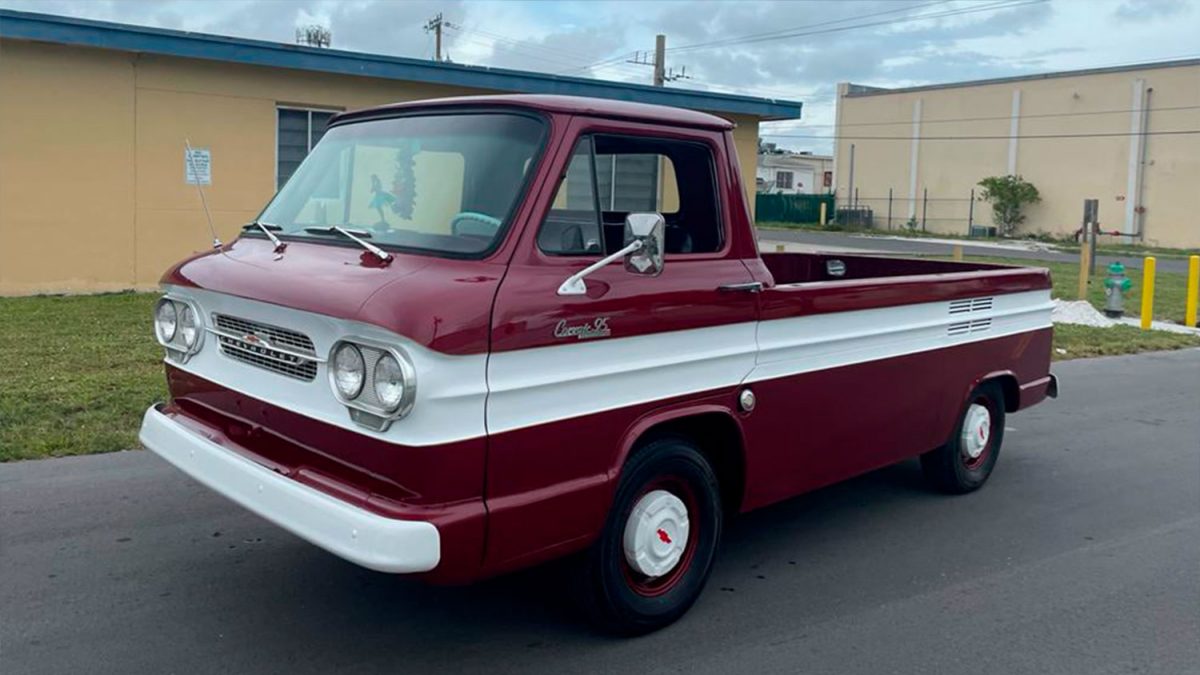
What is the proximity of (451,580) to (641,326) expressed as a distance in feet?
3.96

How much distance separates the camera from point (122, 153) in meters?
14.2

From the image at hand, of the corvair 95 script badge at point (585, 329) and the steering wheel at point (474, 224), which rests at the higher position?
the steering wheel at point (474, 224)

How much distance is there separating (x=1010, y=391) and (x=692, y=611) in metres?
3.27

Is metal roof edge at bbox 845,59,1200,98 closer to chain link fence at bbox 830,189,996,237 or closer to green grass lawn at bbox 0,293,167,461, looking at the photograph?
chain link fence at bbox 830,189,996,237

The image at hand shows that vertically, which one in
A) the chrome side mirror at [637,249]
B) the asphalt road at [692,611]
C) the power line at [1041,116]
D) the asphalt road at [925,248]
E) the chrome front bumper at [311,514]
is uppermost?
the power line at [1041,116]

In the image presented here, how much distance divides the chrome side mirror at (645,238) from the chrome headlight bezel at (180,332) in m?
1.82

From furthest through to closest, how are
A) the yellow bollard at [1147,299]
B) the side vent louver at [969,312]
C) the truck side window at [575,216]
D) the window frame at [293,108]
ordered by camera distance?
the yellow bollard at [1147,299] < the window frame at [293,108] < the side vent louver at [969,312] < the truck side window at [575,216]

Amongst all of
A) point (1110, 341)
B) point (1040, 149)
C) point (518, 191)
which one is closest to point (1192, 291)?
point (1110, 341)

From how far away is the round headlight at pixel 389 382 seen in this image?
3.53m

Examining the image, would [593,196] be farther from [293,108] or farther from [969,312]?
[293,108]

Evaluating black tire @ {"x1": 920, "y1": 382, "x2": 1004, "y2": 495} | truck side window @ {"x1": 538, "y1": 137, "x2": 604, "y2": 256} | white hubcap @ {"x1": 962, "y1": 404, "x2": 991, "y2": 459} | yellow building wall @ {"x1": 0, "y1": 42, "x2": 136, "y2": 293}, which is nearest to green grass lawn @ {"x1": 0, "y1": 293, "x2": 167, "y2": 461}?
yellow building wall @ {"x1": 0, "y1": 42, "x2": 136, "y2": 293}

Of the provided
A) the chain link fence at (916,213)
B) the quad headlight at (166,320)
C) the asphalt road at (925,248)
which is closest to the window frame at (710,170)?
the quad headlight at (166,320)

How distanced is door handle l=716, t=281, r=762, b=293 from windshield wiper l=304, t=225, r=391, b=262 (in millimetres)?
1410

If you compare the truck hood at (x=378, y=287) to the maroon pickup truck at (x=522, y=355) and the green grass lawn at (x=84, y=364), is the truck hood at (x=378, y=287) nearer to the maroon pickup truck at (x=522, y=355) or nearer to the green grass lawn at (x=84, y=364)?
the maroon pickup truck at (x=522, y=355)
